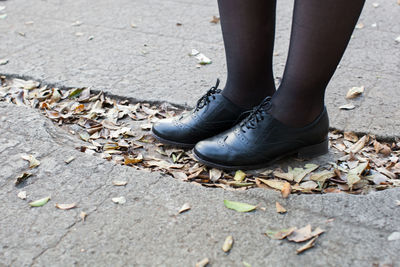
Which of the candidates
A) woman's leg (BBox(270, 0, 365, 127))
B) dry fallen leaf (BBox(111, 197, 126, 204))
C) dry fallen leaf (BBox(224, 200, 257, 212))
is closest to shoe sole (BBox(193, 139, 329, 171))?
woman's leg (BBox(270, 0, 365, 127))

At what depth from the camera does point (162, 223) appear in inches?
50.9

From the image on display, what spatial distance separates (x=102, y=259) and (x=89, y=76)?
1.42 metres

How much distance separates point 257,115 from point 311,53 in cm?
30

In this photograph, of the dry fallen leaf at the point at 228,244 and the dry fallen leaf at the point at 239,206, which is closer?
the dry fallen leaf at the point at 228,244

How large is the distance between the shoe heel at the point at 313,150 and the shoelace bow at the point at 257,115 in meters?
0.20

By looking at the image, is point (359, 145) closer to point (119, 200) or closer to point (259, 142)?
point (259, 142)

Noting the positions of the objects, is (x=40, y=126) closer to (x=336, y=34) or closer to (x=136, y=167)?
(x=136, y=167)

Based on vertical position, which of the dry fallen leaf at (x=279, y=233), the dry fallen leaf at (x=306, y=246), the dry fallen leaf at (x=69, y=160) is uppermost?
the dry fallen leaf at (x=69, y=160)

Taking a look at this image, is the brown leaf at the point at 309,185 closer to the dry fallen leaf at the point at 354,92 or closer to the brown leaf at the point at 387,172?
the brown leaf at the point at 387,172

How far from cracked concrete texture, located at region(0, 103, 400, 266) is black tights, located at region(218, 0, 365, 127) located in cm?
32

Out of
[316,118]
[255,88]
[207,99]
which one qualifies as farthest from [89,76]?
[316,118]

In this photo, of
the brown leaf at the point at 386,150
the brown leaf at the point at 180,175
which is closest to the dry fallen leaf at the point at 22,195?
the brown leaf at the point at 180,175

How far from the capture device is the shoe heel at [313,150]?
5.25 ft

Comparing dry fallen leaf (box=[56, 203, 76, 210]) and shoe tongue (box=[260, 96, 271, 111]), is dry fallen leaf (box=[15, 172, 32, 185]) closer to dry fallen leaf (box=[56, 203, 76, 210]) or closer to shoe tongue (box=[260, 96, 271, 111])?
dry fallen leaf (box=[56, 203, 76, 210])
